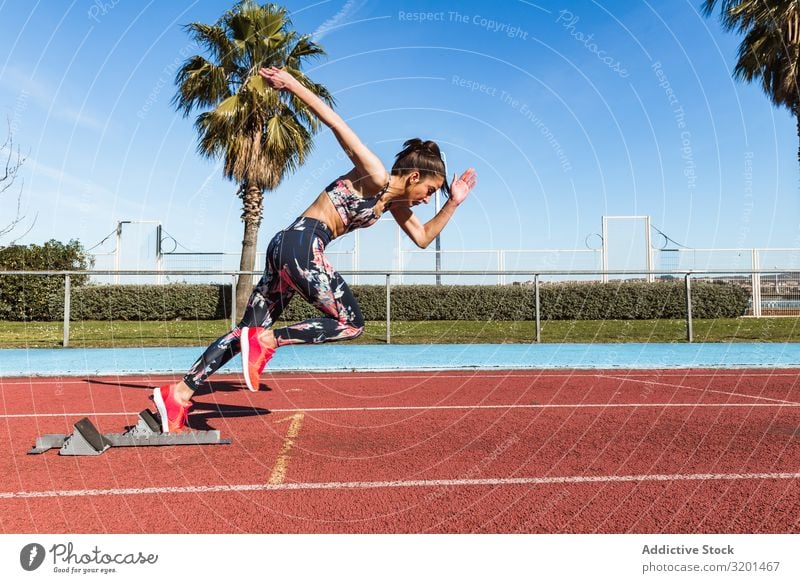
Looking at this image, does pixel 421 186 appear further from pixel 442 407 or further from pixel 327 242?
pixel 442 407

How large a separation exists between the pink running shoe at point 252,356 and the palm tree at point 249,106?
46.1ft

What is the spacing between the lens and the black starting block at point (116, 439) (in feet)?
11.6

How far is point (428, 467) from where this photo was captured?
127 inches

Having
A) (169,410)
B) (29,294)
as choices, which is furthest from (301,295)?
(29,294)

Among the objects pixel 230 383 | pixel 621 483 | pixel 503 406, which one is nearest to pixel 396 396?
pixel 503 406

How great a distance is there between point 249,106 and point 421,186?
15647 millimetres

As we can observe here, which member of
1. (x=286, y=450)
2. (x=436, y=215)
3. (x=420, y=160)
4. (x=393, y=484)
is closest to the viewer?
(x=393, y=484)

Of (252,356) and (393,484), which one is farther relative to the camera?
(252,356)

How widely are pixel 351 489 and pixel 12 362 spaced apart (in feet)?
29.2

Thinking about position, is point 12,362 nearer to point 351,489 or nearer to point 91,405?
point 91,405

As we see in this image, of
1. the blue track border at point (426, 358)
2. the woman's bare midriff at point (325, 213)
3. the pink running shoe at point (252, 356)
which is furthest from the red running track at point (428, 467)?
the blue track border at point (426, 358)

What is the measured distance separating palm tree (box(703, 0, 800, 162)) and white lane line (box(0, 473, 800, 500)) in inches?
599

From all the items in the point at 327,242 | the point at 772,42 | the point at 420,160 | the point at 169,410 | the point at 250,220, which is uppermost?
the point at 772,42

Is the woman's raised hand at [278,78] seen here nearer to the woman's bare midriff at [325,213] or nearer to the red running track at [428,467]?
the woman's bare midriff at [325,213]
